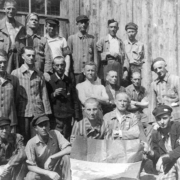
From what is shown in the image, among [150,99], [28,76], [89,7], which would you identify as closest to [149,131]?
[150,99]

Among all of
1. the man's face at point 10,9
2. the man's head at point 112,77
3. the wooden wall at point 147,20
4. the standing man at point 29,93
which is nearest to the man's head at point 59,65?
the standing man at point 29,93

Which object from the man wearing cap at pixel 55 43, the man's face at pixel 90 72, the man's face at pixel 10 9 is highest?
the man's face at pixel 10 9

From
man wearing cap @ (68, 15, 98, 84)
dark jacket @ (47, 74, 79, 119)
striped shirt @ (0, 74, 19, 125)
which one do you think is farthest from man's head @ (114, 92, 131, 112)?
striped shirt @ (0, 74, 19, 125)

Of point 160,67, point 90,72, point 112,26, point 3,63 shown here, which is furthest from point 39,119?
point 112,26

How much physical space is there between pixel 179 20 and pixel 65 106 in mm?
3598

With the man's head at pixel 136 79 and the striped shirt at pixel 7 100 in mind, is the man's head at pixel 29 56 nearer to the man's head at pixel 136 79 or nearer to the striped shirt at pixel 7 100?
the striped shirt at pixel 7 100

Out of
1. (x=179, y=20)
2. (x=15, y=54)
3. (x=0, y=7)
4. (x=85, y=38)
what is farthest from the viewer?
(x=179, y=20)

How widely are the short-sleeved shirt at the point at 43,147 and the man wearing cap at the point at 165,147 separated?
1.13m

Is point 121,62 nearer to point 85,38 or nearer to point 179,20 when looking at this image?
point 85,38

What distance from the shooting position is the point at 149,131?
25.9ft

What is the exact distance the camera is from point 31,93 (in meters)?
8.08

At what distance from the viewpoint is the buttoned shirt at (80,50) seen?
30.1 ft

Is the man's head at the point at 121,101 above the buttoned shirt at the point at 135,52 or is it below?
below

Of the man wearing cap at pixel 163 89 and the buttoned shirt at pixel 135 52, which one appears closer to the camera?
the man wearing cap at pixel 163 89
